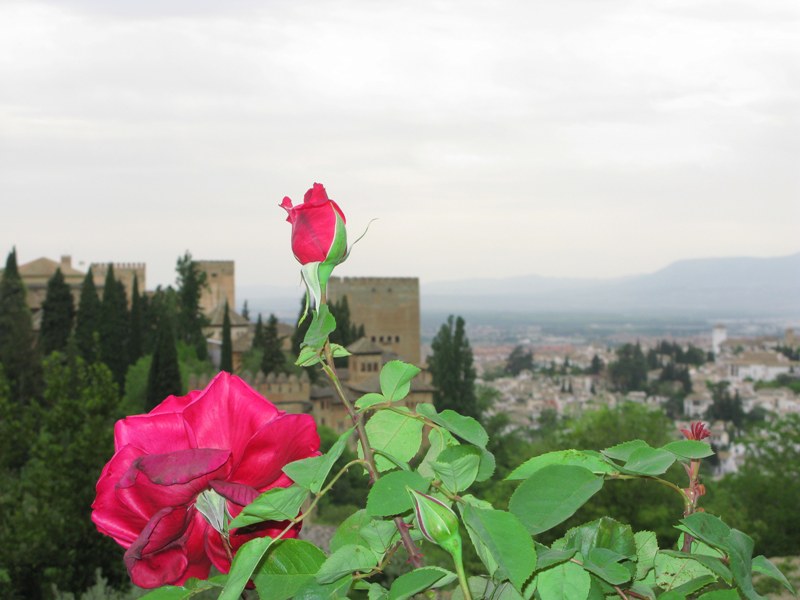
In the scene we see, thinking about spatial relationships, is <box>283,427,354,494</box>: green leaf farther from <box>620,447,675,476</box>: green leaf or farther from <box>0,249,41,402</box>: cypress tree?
<box>0,249,41,402</box>: cypress tree

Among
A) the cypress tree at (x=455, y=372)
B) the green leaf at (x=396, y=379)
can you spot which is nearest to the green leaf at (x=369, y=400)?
the green leaf at (x=396, y=379)

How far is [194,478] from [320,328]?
0.11 meters

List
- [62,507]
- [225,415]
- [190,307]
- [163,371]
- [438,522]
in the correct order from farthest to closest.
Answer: [190,307]
[163,371]
[62,507]
[225,415]
[438,522]

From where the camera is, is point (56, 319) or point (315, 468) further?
point (56, 319)

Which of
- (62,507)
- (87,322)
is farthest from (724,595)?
(87,322)

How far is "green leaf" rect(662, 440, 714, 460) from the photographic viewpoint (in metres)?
0.49

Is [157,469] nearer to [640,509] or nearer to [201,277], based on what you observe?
[640,509]

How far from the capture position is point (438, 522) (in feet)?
1.34

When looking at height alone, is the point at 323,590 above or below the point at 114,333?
above

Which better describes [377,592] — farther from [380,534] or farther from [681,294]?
[681,294]

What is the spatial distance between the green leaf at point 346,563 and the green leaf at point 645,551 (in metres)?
0.18

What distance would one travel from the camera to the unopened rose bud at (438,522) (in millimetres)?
409

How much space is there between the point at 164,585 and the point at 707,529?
0.32 metres

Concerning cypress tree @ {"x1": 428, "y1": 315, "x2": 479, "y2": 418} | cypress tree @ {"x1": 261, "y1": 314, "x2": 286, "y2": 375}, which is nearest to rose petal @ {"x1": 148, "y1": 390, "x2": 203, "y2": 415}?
cypress tree @ {"x1": 261, "y1": 314, "x2": 286, "y2": 375}
